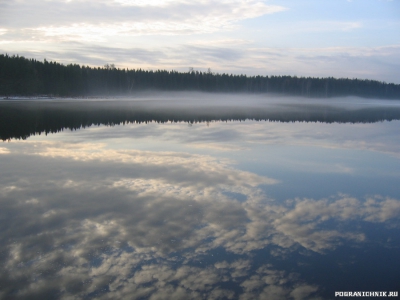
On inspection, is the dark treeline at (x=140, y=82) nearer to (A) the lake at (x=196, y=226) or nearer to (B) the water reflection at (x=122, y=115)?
(B) the water reflection at (x=122, y=115)

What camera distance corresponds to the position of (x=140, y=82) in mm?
116688

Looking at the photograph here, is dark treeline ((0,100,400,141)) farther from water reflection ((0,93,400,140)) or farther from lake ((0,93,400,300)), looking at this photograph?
lake ((0,93,400,300))

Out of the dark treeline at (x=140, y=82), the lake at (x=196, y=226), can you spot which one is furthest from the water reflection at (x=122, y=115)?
the dark treeline at (x=140, y=82)

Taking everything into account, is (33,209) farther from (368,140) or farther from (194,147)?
(368,140)

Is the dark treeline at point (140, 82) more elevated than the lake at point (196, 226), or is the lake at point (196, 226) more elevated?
the dark treeline at point (140, 82)

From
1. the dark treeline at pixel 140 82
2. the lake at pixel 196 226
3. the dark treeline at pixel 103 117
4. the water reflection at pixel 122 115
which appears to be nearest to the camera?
the lake at pixel 196 226

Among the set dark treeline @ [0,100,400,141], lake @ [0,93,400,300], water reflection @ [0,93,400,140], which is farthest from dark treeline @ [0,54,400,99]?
lake @ [0,93,400,300]

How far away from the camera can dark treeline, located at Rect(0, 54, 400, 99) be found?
68.6m

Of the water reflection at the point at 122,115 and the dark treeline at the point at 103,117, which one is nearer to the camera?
the dark treeline at the point at 103,117

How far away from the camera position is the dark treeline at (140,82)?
68625 mm

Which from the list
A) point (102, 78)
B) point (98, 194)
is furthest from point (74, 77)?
point (98, 194)

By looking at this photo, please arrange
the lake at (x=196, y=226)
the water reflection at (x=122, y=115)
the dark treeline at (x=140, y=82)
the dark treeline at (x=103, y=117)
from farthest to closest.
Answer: the dark treeline at (x=140, y=82) → the water reflection at (x=122, y=115) → the dark treeline at (x=103, y=117) → the lake at (x=196, y=226)

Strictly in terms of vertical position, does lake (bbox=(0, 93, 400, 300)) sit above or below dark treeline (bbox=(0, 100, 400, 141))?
below

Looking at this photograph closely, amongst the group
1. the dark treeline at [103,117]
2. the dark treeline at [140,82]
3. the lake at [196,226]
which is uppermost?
the dark treeline at [140,82]
